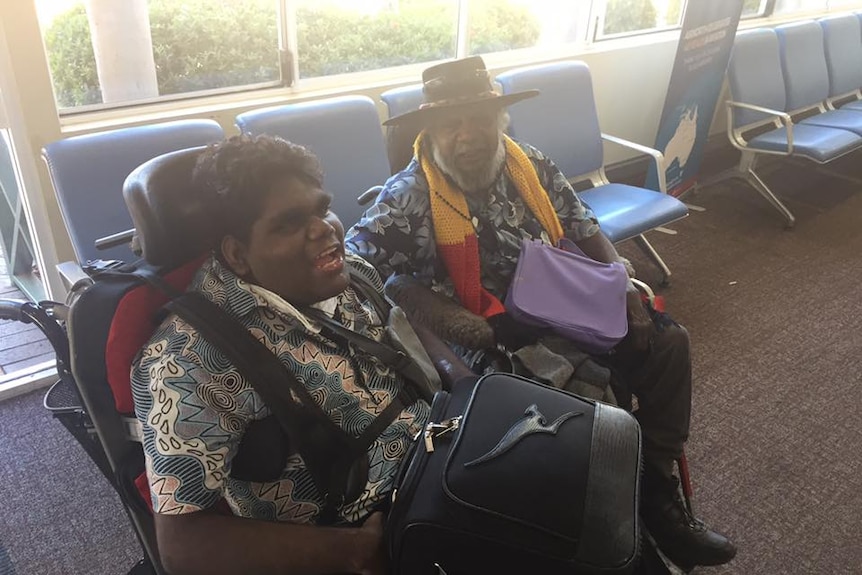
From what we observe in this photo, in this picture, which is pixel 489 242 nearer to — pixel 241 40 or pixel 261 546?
pixel 261 546

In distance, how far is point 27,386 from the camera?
233 cm

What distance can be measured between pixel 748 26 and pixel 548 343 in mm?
3951

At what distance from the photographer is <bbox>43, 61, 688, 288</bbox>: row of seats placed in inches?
70.4

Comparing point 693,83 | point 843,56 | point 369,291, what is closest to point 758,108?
point 693,83

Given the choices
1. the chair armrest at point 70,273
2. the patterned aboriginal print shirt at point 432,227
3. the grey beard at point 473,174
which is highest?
the grey beard at point 473,174

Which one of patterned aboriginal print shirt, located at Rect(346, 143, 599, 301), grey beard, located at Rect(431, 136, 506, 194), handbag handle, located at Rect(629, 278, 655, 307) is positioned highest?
grey beard, located at Rect(431, 136, 506, 194)

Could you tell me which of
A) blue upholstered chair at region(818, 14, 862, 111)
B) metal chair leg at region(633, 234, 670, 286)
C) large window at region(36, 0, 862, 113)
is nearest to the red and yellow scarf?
large window at region(36, 0, 862, 113)

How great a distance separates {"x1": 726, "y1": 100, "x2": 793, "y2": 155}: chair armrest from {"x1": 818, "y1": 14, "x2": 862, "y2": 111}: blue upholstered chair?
79cm

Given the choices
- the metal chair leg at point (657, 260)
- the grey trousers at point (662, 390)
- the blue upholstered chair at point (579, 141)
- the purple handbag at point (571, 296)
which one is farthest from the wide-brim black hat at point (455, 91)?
the metal chair leg at point (657, 260)

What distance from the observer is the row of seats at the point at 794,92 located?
368 cm

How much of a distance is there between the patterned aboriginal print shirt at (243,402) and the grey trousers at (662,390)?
0.62 metres

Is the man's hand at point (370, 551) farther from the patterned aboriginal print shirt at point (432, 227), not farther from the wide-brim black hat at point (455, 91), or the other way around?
the wide-brim black hat at point (455, 91)

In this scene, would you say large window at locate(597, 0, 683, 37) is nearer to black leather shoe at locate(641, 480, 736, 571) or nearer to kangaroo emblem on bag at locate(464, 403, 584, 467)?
black leather shoe at locate(641, 480, 736, 571)

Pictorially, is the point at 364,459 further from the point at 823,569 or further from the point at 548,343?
the point at 823,569
